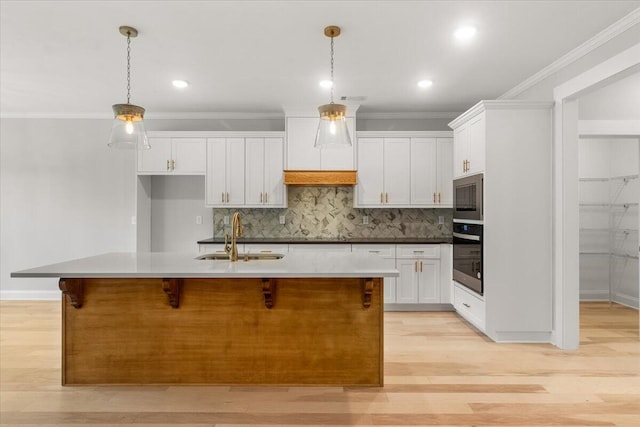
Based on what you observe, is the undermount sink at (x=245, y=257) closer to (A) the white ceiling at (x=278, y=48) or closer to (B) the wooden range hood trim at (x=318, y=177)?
(A) the white ceiling at (x=278, y=48)

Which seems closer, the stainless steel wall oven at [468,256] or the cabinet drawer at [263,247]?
the stainless steel wall oven at [468,256]

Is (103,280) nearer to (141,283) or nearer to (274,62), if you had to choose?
(141,283)

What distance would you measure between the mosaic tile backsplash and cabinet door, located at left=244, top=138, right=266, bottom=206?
1.29ft

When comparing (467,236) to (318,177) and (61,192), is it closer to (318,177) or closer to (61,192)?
(318,177)

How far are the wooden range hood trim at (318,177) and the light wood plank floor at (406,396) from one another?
84.1 inches

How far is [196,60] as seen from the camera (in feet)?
11.5

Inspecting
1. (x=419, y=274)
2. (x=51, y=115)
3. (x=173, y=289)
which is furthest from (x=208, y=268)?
(x=51, y=115)

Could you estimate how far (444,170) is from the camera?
16.3 ft

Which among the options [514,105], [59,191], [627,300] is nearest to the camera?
[514,105]

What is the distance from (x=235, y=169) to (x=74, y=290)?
2665 millimetres

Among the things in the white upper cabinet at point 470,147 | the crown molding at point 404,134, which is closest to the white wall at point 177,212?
the crown molding at point 404,134

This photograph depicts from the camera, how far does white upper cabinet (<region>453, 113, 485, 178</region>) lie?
148 inches

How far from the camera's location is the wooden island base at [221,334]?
269 centimetres

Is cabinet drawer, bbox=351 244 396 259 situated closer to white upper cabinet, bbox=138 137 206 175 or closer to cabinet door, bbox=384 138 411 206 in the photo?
cabinet door, bbox=384 138 411 206
